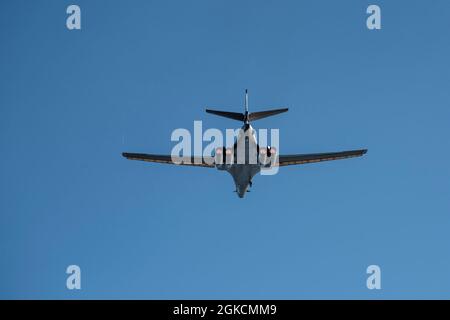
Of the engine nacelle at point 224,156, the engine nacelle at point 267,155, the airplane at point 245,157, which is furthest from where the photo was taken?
the engine nacelle at point 224,156

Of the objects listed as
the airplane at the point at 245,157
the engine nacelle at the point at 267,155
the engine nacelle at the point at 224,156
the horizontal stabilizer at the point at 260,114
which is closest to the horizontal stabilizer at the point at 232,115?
the airplane at the point at 245,157

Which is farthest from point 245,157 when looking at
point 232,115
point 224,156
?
point 232,115

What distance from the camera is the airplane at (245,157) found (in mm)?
61438

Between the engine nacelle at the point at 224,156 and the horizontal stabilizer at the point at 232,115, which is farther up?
the horizontal stabilizer at the point at 232,115

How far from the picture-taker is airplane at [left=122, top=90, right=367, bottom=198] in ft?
202

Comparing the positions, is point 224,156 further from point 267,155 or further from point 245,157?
point 267,155

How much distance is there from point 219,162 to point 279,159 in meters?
9.43

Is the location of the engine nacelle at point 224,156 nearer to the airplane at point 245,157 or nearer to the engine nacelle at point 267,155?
the airplane at point 245,157

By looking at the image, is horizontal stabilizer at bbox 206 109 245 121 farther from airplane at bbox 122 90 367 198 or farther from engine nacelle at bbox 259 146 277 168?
engine nacelle at bbox 259 146 277 168

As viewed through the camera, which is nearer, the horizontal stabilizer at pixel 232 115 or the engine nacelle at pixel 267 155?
the horizontal stabilizer at pixel 232 115

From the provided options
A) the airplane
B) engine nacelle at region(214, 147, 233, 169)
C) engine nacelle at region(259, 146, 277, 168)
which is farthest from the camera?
engine nacelle at region(214, 147, 233, 169)

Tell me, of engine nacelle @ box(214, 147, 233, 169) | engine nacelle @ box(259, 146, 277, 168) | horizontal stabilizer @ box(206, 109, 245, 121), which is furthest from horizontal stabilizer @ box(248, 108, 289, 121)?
engine nacelle @ box(214, 147, 233, 169)

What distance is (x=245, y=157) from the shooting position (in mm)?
63531

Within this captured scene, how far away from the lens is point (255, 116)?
6209 cm
